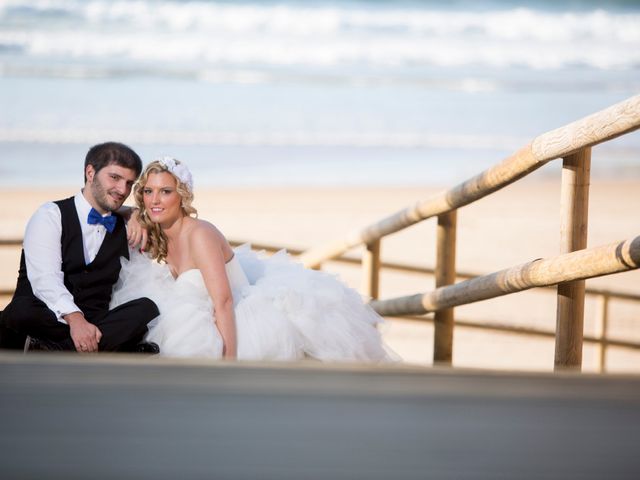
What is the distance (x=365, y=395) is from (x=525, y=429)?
0.14m

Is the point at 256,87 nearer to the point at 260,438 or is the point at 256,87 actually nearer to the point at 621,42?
the point at 621,42

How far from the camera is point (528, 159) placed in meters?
2.98

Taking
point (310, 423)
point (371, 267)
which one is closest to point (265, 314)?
point (371, 267)

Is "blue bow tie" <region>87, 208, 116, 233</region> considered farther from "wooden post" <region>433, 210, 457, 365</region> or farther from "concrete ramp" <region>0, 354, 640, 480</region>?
"concrete ramp" <region>0, 354, 640, 480</region>

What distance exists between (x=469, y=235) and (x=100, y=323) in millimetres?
7732

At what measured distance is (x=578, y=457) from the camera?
71cm

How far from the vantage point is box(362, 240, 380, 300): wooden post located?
5.00 meters

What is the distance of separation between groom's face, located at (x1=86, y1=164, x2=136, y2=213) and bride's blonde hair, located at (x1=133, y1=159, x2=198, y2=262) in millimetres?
55

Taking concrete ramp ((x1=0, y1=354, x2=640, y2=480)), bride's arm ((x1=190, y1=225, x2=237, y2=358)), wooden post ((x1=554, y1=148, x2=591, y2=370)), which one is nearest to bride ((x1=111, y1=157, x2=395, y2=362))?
bride's arm ((x1=190, y1=225, x2=237, y2=358))

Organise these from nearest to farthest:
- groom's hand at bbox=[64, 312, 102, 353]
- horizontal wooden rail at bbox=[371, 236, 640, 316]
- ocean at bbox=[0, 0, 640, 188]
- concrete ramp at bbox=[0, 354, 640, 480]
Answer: concrete ramp at bbox=[0, 354, 640, 480] < horizontal wooden rail at bbox=[371, 236, 640, 316] < groom's hand at bbox=[64, 312, 102, 353] < ocean at bbox=[0, 0, 640, 188]

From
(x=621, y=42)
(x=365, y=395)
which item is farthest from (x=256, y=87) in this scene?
(x=365, y=395)

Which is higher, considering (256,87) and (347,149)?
(256,87)

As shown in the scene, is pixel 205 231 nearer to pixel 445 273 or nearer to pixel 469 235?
pixel 445 273

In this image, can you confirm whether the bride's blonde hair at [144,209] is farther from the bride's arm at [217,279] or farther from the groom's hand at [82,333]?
the groom's hand at [82,333]
